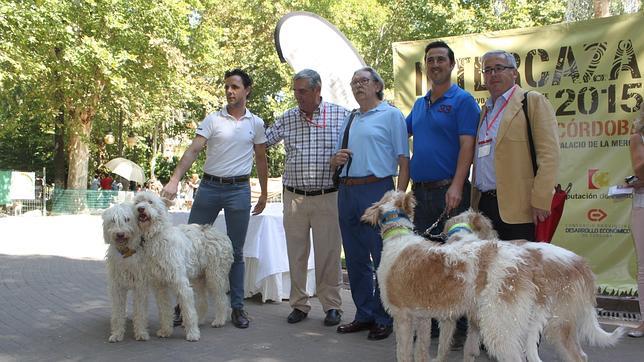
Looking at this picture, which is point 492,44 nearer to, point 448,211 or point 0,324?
point 448,211

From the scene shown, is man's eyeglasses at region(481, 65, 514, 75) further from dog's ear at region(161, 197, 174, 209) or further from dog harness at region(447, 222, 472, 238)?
dog's ear at region(161, 197, 174, 209)

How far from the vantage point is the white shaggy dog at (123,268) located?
505 cm

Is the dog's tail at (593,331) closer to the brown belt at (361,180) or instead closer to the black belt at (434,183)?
the black belt at (434,183)

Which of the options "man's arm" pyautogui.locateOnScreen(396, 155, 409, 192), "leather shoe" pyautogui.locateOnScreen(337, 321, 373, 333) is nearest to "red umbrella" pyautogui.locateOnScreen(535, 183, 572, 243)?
"man's arm" pyautogui.locateOnScreen(396, 155, 409, 192)

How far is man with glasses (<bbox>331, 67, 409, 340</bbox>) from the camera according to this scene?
16.9ft

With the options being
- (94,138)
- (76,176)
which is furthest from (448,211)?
(94,138)

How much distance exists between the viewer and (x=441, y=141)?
15.5ft

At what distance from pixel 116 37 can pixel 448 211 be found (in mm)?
21559

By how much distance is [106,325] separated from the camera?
5.87 meters

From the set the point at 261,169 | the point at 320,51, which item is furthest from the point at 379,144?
the point at 320,51

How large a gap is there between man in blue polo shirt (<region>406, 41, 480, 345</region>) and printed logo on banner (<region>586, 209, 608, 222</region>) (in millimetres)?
2679

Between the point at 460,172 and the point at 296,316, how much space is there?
2511mm

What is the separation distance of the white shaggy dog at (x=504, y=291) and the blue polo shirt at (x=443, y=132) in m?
0.89

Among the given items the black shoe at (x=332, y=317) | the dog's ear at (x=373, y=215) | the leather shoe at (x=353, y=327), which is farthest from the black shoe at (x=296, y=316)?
the dog's ear at (x=373, y=215)
